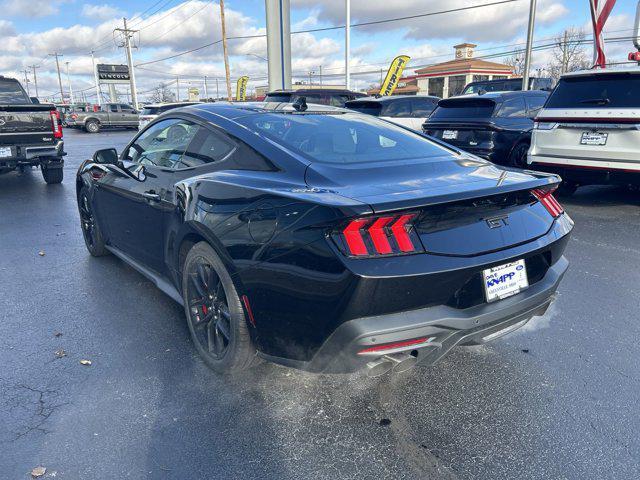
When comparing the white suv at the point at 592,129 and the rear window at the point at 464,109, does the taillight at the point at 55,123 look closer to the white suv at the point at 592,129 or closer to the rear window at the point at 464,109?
the rear window at the point at 464,109

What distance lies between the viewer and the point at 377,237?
199 cm

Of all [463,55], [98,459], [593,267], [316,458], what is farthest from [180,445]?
[463,55]

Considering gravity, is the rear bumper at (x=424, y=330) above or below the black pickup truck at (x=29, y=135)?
below

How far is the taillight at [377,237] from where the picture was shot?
1.97m

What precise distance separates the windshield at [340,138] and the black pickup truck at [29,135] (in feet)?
24.8

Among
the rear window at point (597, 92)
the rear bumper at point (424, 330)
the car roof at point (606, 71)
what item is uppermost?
the car roof at point (606, 71)

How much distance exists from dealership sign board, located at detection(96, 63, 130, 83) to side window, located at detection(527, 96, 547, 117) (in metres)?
60.6

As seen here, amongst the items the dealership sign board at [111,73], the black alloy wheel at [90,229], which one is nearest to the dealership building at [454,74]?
the dealership sign board at [111,73]

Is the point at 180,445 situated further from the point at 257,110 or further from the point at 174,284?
the point at 257,110

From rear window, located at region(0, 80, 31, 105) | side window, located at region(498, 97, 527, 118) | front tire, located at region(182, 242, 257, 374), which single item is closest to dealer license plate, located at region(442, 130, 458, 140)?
side window, located at region(498, 97, 527, 118)

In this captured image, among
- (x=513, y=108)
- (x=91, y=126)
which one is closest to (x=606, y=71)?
(x=513, y=108)

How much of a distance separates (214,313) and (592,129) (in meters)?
5.71

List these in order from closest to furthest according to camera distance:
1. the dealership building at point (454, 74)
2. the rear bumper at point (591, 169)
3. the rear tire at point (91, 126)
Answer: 1. the rear bumper at point (591, 169)
2. the rear tire at point (91, 126)
3. the dealership building at point (454, 74)

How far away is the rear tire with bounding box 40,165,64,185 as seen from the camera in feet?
32.0
